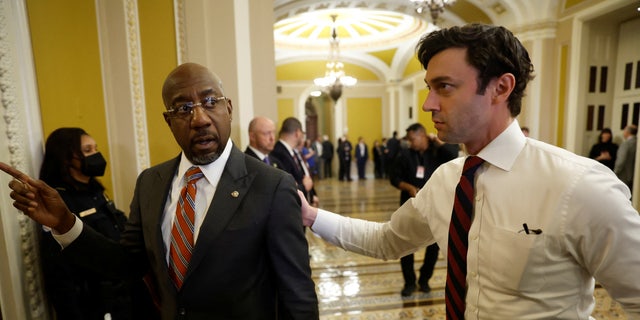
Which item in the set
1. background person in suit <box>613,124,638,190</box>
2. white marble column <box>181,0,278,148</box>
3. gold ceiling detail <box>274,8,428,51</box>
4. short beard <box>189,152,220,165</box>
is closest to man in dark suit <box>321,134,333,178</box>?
gold ceiling detail <box>274,8,428,51</box>

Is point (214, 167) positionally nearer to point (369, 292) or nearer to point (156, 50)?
point (156, 50)

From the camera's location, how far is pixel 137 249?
1231 millimetres

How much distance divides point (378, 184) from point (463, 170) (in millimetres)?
9782

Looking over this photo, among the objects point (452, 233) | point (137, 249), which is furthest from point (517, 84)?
point (137, 249)

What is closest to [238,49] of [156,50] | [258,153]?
[156,50]

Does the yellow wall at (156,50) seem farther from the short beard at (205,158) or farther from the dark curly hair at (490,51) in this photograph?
the dark curly hair at (490,51)

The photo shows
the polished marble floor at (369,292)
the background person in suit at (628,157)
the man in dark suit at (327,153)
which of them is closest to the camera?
the polished marble floor at (369,292)

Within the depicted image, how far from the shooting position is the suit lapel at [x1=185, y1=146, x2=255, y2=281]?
3.37ft

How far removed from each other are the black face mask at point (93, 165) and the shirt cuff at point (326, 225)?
1266 mm

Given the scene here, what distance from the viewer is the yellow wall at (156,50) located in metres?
2.31

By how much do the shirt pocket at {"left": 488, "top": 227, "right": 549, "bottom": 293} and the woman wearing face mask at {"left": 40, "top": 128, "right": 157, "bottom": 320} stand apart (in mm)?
1586

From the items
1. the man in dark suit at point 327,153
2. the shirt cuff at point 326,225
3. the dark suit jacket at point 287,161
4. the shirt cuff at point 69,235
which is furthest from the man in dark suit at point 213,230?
the man in dark suit at point 327,153

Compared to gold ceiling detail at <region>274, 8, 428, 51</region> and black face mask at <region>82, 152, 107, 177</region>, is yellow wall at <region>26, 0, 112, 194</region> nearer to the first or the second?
black face mask at <region>82, 152, 107, 177</region>

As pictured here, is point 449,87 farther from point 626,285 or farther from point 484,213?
point 626,285
